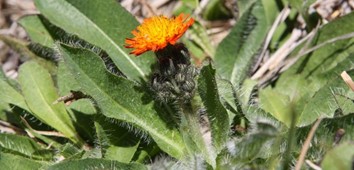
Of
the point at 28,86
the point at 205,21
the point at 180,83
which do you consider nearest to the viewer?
the point at 180,83

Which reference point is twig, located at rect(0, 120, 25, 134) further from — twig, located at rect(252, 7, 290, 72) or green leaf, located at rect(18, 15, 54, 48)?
twig, located at rect(252, 7, 290, 72)

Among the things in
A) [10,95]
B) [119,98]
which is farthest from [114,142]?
[10,95]

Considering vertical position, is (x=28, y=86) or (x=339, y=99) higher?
(x=28, y=86)

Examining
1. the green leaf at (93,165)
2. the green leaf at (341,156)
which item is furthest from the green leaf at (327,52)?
the green leaf at (93,165)

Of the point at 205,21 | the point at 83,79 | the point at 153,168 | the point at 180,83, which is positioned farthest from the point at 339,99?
the point at 205,21

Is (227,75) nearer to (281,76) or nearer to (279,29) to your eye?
(281,76)

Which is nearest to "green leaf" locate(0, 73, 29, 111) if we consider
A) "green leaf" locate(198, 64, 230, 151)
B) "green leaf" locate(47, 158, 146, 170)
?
"green leaf" locate(47, 158, 146, 170)

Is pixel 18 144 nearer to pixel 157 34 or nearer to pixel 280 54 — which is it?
pixel 157 34
